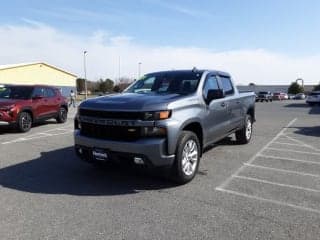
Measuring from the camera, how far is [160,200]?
17.2ft

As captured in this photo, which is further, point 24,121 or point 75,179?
point 24,121

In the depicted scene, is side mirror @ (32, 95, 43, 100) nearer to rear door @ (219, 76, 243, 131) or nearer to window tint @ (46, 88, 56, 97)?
window tint @ (46, 88, 56, 97)

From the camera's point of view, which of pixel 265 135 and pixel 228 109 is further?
pixel 265 135

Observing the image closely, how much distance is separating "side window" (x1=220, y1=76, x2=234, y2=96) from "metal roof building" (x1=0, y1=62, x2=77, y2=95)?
4753cm

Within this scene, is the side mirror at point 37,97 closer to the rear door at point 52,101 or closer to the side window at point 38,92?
the side window at point 38,92

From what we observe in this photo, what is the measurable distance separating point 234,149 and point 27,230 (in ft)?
19.7

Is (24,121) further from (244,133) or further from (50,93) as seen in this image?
(244,133)

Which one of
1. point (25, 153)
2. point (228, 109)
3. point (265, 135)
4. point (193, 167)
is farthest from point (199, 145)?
point (265, 135)

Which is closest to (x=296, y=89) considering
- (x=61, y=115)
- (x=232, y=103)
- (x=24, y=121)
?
(x=61, y=115)

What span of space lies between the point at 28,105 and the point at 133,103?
8601mm

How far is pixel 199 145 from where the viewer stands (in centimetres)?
642

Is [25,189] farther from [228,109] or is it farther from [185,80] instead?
[228,109]

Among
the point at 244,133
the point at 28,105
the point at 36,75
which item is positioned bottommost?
the point at 244,133

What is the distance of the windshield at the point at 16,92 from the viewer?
44.5 ft
